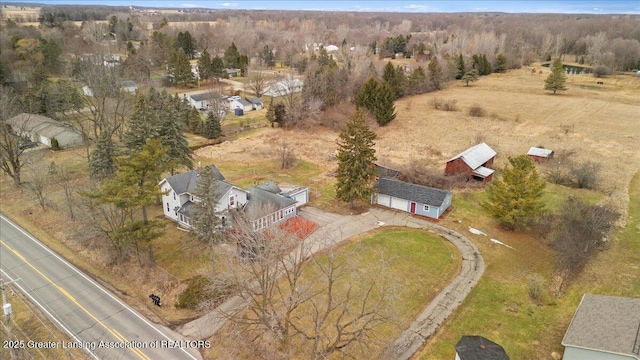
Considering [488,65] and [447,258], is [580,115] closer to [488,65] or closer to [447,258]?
[488,65]

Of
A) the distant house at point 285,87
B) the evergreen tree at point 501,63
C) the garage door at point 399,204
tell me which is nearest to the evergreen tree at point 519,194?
the garage door at point 399,204

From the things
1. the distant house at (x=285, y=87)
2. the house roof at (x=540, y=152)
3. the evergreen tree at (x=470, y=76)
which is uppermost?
the evergreen tree at (x=470, y=76)

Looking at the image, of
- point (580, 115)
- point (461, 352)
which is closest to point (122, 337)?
point (461, 352)

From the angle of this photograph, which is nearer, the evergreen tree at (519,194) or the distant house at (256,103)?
the evergreen tree at (519,194)

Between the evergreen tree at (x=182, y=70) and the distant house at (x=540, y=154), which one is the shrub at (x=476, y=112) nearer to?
the distant house at (x=540, y=154)

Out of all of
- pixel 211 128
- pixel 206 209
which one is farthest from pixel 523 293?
pixel 211 128
